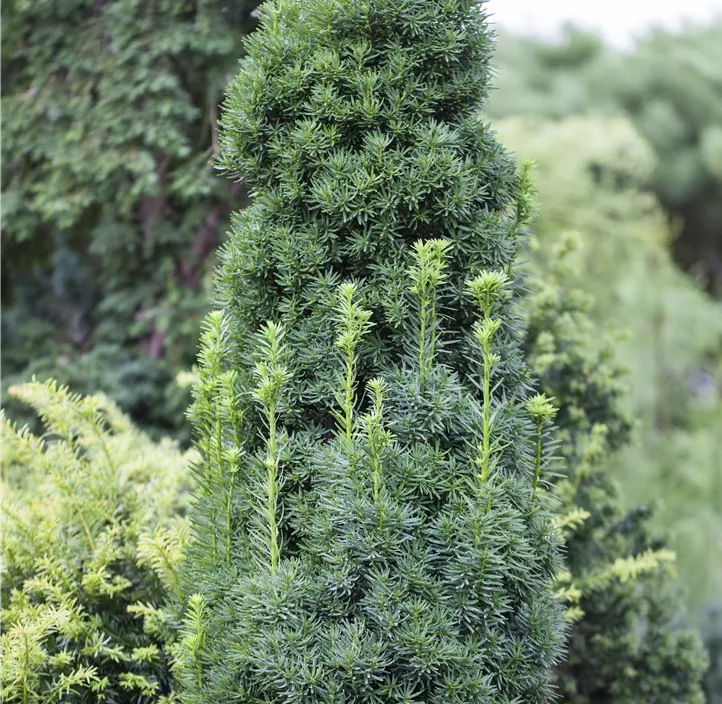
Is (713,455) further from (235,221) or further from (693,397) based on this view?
(235,221)

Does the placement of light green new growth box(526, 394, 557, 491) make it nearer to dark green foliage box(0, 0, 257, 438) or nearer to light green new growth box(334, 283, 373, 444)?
light green new growth box(334, 283, 373, 444)

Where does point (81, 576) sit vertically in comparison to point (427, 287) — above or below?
below

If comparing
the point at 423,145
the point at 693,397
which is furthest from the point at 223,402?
the point at 693,397

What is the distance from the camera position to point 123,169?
403cm

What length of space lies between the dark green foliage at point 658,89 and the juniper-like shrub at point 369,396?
44.0ft

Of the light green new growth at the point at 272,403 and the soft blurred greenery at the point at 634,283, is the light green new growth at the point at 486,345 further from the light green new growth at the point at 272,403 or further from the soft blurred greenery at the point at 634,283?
the soft blurred greenery at the point at 634,283

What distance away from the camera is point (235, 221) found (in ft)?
6.47

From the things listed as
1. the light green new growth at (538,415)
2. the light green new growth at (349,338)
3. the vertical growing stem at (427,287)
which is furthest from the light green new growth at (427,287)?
the light green new growth at (538,415)

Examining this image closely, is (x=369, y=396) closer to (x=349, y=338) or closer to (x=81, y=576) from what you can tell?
(x=349, y=338)

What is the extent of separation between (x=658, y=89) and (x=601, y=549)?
617 inches

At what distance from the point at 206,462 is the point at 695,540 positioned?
4.59 metres

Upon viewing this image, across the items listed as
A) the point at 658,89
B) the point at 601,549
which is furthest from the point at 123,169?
the point at 658,89

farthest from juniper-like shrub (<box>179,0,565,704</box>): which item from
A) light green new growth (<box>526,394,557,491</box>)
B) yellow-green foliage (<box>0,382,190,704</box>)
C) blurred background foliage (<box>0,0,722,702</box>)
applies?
blurred background foliage (<box>0,0,722,702</box>)

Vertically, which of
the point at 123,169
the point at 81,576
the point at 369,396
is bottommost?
the point at 81,576
